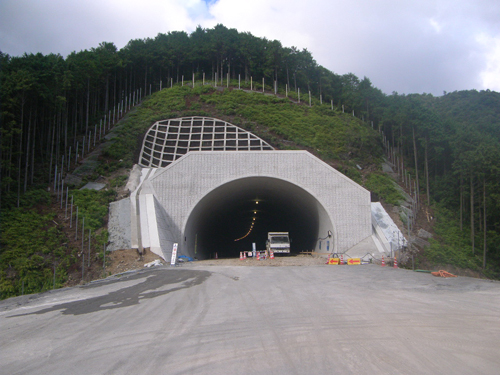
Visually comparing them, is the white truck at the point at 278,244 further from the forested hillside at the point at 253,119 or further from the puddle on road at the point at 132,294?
the puddle on road at the point at 132,294

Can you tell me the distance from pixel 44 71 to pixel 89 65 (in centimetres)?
1331

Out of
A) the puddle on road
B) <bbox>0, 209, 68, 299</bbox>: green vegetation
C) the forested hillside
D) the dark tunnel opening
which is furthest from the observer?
the forested hillside

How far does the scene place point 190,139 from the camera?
47.3 metres

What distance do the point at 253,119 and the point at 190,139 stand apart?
9.87 m

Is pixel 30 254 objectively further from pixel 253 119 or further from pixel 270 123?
pixel 270 123

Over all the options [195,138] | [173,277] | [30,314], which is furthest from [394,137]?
[30,314]

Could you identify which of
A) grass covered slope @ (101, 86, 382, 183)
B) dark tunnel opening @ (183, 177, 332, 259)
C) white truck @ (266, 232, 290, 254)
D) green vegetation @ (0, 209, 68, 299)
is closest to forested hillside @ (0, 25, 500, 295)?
green vegetation @ (0, 209, 68, 299)

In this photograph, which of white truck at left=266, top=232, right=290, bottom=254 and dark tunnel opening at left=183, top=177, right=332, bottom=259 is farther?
white truck at left=266, top=232, right=290, bottom=254

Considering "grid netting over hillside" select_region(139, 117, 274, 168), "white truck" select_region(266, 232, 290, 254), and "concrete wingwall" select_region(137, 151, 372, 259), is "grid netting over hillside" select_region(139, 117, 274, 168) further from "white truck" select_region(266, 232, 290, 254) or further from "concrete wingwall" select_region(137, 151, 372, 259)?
"concrete wingwall" select_region(137, 151, 372, 259)

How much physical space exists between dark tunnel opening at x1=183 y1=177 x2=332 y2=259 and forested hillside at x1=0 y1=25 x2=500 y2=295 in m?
8.20

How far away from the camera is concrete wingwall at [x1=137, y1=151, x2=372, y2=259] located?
2841cm

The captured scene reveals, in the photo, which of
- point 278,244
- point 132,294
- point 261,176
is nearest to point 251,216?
point 278,244

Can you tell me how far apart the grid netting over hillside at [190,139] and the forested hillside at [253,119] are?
2447mm

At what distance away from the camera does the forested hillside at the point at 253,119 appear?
3159cm
